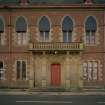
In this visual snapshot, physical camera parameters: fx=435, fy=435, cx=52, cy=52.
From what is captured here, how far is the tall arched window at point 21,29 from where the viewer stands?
141 feet

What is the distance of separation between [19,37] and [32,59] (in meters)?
2.74

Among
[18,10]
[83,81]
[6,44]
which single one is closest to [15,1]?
[18,10]

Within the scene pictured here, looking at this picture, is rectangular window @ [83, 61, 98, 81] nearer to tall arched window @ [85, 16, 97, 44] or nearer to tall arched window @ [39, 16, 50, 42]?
tall arched window @ [85, 16, 97, 44]

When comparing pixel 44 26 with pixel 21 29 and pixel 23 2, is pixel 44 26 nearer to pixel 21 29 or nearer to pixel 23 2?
pixel 21 29

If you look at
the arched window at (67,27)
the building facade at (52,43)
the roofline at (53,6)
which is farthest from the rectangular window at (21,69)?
the roofline at (53,6)

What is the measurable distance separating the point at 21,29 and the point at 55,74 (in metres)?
5.59

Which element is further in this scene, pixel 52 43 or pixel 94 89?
pixel 52 43

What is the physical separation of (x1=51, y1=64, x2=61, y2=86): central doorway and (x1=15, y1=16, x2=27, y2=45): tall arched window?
12.8ft

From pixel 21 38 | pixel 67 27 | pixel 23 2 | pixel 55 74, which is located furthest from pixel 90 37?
pixel 23 2

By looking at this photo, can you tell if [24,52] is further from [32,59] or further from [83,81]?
[83,81]

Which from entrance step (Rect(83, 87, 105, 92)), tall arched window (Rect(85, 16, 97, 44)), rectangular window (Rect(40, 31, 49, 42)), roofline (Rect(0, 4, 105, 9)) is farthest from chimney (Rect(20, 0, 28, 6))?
entrance step (Rect(83, 87, 105, 92))

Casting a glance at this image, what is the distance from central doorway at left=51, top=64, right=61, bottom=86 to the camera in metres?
42.4

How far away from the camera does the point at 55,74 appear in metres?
42.5

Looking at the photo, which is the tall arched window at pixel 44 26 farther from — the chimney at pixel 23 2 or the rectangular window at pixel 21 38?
the chimney at pixel 23 2
